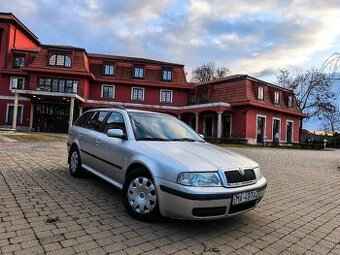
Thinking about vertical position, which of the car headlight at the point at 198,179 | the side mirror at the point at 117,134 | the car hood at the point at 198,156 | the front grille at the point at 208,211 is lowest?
the front grille at the point at 208,211

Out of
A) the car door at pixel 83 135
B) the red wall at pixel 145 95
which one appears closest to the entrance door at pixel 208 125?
the red wall at pixel 145 95

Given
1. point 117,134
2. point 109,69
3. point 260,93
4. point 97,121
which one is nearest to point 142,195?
point 117,134

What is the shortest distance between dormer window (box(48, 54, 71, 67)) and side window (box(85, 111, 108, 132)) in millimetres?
31300

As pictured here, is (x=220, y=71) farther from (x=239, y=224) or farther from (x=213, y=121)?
(x=239, y=224)

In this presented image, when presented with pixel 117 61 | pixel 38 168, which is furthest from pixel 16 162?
pixel 117 61

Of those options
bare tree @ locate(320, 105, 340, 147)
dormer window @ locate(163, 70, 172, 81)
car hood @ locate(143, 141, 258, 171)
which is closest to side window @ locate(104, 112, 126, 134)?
car hood @ locate(143, 141, 258, 171)

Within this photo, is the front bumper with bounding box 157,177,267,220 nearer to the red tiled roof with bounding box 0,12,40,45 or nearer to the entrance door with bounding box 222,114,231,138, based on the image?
the entrance door with bounding box 222,114,231,138

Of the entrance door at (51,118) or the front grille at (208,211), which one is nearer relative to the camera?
the front grille at (208,211)

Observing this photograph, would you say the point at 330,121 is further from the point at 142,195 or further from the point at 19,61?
the point at 142,195

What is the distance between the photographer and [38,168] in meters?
8.55

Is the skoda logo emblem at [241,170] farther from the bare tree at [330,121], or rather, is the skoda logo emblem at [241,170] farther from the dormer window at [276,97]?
the bare tree at [330,121]

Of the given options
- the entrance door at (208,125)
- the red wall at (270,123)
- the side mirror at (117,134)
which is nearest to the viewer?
the side mirror at (117,134)

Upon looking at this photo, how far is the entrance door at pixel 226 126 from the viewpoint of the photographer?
35.8m

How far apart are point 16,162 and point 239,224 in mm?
7065
